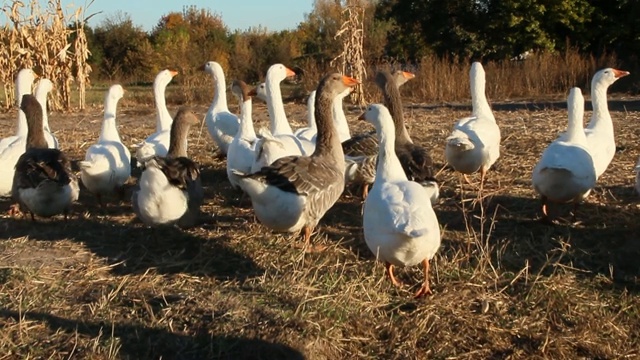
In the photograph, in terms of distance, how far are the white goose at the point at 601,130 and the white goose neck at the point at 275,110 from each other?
343 centimetres

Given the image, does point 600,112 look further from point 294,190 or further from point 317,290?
point 317,290

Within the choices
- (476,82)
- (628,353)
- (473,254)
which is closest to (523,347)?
(628,353)

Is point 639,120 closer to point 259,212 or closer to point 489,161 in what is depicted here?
point 489,161

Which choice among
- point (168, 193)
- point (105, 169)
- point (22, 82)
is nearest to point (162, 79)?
point (22, 82)

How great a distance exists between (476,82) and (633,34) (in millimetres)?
20320

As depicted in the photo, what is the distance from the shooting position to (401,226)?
5039mm

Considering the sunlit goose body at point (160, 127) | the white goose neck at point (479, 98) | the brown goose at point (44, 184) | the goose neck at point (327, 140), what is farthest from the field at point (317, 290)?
the white goose neck at point (479, 98)

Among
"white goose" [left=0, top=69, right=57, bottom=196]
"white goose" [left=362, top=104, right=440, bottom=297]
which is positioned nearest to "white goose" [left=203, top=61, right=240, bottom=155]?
"white goose" [left=0, top=69, right=57, bottom=196]

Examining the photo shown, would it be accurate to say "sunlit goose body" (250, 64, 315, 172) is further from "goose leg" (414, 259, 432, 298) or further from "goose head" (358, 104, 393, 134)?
"goose leg" (414, 259, 432, 298)

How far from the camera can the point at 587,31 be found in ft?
90.9

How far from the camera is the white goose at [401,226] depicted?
5.07 meters

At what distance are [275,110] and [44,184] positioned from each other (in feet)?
10.2

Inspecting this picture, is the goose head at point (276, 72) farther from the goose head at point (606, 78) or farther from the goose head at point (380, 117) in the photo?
the goose head at point (606, 78)

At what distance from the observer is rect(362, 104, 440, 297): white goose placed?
16.6 feet
